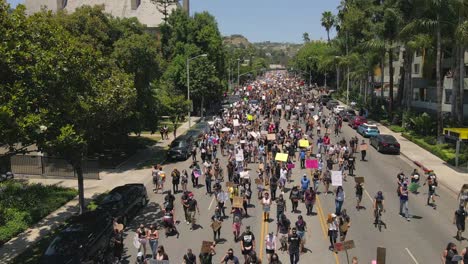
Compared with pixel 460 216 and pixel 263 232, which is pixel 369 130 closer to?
pixel 460 216

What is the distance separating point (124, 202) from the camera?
69.4 ft

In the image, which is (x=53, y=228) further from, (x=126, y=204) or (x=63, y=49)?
(x=63, y=49)

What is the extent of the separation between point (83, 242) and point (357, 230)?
10932 millimetres

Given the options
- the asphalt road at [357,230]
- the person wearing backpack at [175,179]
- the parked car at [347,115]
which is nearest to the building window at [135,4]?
the parked car at [347,115]

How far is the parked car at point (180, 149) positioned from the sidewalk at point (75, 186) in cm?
229

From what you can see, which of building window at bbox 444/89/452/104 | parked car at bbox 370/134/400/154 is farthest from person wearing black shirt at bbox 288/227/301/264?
building window at bbox 444/89/452/104

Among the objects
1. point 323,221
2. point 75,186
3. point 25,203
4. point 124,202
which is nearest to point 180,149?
point 75,186

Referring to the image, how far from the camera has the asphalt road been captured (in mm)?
16922

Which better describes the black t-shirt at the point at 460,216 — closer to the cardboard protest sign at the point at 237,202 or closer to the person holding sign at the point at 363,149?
the cardboard protest sign at the point at 237,202

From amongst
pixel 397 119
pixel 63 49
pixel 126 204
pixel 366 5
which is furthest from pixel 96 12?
pixel 366 5

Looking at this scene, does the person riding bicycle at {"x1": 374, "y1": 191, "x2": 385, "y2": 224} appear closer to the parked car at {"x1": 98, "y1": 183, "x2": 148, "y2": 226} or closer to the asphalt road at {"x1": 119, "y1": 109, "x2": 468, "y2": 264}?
the asphalt road at {"x1": 119, "y1": 109, "x2": 468, "y2": 264}

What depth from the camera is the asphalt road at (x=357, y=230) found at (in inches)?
666

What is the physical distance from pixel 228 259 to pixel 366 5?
→ 5788 centimetres

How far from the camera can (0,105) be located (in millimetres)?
16328
